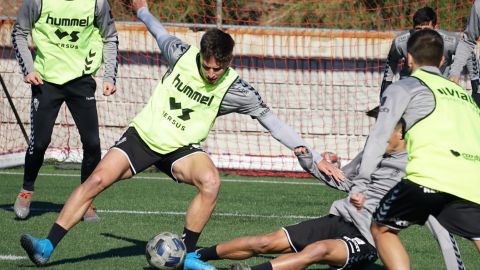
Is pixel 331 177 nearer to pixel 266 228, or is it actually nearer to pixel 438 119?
pixel 438 119

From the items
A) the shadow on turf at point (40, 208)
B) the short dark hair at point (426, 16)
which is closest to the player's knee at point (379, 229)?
the short dark hair at point (426, 16)

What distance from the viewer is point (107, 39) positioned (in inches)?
380

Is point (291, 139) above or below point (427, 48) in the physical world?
below

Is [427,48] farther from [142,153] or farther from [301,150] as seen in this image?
[142,153]

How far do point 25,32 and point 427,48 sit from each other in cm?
453

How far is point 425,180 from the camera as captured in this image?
599 cm

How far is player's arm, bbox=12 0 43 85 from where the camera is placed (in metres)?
9.34

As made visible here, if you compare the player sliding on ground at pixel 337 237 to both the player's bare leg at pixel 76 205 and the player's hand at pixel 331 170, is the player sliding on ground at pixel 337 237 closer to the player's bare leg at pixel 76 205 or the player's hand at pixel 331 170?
the player's hand at pixel 331 170

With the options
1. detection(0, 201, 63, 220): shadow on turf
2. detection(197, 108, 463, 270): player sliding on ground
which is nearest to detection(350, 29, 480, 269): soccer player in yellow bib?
detection(197, 108, 463, 270): player sliding on ground

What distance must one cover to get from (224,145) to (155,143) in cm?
784

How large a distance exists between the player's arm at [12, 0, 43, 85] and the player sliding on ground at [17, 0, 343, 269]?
1.88 meters

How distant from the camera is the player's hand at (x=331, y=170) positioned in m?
7.10

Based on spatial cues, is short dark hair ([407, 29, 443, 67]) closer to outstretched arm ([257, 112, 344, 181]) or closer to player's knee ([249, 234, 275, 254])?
outstretched arm ([257, 112, 344, 181])

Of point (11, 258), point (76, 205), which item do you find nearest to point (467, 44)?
point (76, 205)
